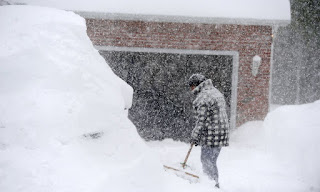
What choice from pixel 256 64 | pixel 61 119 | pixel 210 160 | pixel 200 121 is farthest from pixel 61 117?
pixel 256 64

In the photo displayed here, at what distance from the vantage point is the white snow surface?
711 centimetres

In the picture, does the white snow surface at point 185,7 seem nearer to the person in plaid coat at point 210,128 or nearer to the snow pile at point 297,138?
the snow pile at point 297,138

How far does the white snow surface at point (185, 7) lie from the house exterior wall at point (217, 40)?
1.23 feet

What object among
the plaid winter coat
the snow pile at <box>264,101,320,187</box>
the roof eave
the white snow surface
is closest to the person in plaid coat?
the plaid winter coat

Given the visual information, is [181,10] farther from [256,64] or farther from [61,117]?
[61,117]

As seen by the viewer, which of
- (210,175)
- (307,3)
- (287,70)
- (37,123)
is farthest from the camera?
(287,70)

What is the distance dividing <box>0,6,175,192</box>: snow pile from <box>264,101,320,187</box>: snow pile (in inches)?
113

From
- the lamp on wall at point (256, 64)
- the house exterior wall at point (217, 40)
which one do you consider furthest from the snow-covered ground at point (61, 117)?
the lamp on wall at point (256, 64)

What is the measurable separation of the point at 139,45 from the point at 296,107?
4121 millimetres

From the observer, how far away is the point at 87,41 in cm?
273

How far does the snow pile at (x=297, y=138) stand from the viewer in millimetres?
4230

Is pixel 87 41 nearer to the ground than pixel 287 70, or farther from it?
farther from it

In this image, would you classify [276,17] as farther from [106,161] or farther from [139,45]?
[106,161]

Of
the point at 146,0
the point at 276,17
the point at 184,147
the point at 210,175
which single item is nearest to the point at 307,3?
the point at 276,17
